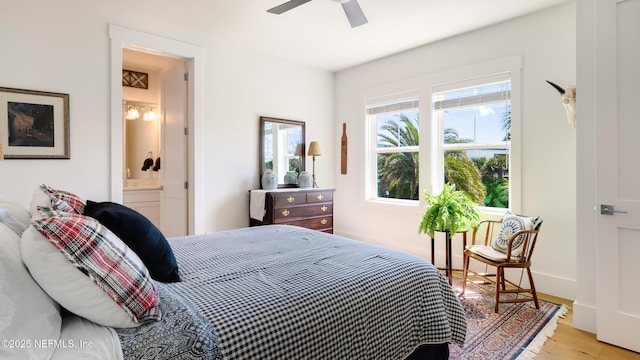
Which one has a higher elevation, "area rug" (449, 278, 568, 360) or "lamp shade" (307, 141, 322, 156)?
"lamp shade" (307, 141, 322, 156)

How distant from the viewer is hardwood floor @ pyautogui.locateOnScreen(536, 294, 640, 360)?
209 centimetres

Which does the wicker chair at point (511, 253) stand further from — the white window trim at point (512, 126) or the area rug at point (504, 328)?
the white window trim at point (512, 126)

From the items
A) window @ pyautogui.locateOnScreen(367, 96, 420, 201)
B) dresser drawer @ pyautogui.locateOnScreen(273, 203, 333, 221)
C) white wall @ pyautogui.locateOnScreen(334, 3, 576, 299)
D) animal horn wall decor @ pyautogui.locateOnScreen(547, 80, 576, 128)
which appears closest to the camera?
animal horn wall decor @ pyautogui.locateOnScreen(547, 80, 576, 128)

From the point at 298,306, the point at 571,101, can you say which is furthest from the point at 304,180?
the point at 298,306

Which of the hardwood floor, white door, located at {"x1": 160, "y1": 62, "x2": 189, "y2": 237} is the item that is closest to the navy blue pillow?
the hardwood floor

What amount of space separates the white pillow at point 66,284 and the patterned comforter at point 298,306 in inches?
3.0

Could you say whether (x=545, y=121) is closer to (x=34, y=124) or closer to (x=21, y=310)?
(x=21, y=310)

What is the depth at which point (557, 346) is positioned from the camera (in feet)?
7.28

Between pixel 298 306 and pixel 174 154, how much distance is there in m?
3.33

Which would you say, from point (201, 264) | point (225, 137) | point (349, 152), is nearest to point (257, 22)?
point (225, 137)

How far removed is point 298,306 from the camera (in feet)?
4.07

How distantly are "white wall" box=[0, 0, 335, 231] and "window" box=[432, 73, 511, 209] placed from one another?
217cm

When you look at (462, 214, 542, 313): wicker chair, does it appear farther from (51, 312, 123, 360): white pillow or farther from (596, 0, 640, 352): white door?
(51, 312, 123, 360): white pillow

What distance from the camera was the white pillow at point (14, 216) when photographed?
121 cm
